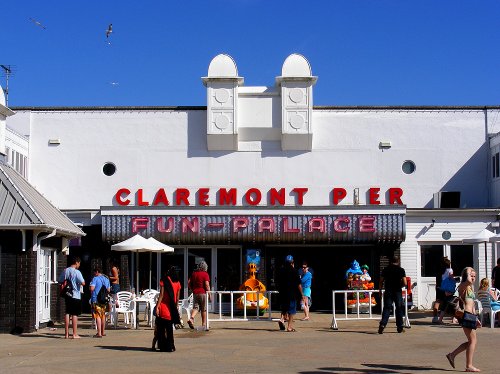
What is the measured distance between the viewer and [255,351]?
52.4 feet

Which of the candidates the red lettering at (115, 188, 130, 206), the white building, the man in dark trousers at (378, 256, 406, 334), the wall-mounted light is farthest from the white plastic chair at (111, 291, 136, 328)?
the wall-mounted light

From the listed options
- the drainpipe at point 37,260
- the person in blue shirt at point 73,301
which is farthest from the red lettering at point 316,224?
the person in blue shirt at point 73,301

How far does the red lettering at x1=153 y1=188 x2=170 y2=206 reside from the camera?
2889cm

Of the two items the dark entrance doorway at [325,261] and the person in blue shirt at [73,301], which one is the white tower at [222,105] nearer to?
the dark entrance doorway at [325,261]

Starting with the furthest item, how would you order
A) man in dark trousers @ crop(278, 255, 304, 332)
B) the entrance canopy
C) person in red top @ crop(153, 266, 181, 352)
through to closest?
man in dark trousers @ crop(278, 255, 304, 332) < the entrance canopy < person in red top @ crop(153, 266, 181, 352)

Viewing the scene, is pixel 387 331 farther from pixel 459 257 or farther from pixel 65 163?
pixel 65 163

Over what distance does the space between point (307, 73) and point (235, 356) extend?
15661mm

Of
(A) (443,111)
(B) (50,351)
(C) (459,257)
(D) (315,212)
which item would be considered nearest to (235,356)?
(B) (50,351)

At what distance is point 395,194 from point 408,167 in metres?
1.08

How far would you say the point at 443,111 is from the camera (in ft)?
97.8

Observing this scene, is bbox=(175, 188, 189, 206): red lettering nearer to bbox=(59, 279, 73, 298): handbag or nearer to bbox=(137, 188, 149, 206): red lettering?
bbox=(137, 188, 149, 206): red lettering

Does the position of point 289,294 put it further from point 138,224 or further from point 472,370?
point 138,224

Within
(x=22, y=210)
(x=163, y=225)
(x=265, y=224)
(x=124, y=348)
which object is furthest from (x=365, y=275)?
(x=124, y=348)

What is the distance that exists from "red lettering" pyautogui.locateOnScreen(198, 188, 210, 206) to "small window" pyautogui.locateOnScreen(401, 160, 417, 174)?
6.69m
